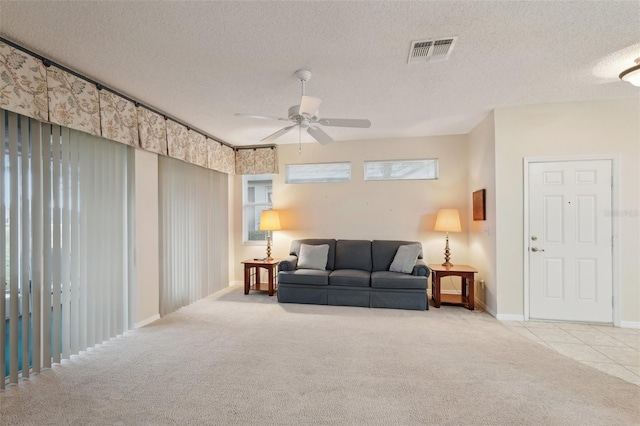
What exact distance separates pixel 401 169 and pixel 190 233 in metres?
3.64

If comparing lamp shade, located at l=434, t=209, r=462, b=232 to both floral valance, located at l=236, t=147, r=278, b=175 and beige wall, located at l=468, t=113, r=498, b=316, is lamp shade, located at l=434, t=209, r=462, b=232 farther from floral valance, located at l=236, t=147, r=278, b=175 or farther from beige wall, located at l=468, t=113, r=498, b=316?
floral valance, located at l=236, t=147, r=278, b=175

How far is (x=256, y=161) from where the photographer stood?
18.1 ft

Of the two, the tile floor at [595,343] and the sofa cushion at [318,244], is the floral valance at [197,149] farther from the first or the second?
the tile floor at [595,343]

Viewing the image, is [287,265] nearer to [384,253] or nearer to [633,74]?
[384,253]

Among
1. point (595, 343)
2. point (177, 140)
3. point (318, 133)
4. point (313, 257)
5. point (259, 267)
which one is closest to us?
point (595, 343)

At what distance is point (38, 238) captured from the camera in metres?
2.42

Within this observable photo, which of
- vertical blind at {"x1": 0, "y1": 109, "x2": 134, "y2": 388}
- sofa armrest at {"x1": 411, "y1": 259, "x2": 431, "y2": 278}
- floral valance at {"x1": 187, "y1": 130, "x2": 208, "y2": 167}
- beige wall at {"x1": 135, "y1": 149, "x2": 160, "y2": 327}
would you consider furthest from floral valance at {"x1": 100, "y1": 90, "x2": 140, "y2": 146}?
sofa armrest at {"x1": 411, "y1": 259, "x2": 431, "y2": 278}

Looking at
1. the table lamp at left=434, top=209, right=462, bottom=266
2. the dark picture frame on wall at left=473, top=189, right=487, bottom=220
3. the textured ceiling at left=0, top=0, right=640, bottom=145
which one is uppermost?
the textured ceiling at left=0, top=0, right=640, bottom=145

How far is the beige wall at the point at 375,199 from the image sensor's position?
16.1 feet

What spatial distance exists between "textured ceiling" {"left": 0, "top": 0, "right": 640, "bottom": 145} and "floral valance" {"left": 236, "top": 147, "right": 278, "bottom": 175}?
6.02ft

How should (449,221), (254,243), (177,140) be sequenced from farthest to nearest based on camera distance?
(254,243)
(449,221)
(177,140)

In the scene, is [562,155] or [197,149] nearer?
[562,155]

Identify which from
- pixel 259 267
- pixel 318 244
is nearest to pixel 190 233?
pixel 259 267

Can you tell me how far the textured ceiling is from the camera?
1923 millimetres
